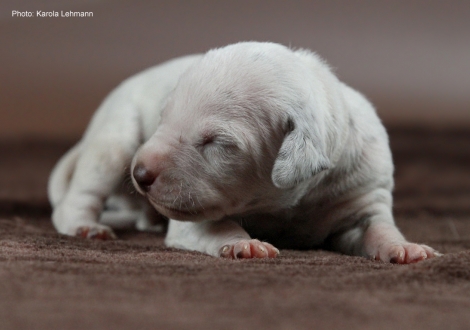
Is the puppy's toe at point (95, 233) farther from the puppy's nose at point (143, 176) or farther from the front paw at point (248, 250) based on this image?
the front paw at point (248, 250)

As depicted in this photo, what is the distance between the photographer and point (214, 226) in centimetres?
280

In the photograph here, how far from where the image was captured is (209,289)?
184 centimetres

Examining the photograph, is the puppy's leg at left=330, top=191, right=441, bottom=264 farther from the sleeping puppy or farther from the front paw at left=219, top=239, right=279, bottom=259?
the front paw at left=219, top=239, right=279, bottom=259

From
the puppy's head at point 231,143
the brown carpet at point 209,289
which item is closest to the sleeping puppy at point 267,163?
the puppy's head at point 231,143

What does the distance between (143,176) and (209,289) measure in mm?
809

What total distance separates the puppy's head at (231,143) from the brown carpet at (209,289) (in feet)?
0.80

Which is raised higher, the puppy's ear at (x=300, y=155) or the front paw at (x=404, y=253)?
the puppy's ear at (x=300, y=155)

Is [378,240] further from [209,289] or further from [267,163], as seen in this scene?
[209,289]

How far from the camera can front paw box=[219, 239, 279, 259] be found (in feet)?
8.11

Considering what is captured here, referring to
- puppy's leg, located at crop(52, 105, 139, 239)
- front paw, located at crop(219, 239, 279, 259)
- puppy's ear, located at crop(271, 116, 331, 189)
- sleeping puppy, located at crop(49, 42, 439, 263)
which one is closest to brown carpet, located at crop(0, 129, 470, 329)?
front paw, located at crop(219, 239, 279, 259)

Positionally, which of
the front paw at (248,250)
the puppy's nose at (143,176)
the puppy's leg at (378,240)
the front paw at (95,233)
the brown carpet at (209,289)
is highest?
the puppy's nose at (143,176)

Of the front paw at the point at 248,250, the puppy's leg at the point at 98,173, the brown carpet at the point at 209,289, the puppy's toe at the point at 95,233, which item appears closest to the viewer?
the brown carpet at the point at 209,289

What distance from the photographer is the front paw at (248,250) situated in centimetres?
247

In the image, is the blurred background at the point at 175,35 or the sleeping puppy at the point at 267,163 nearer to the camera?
the sleeping puppy at the point at 267,163
